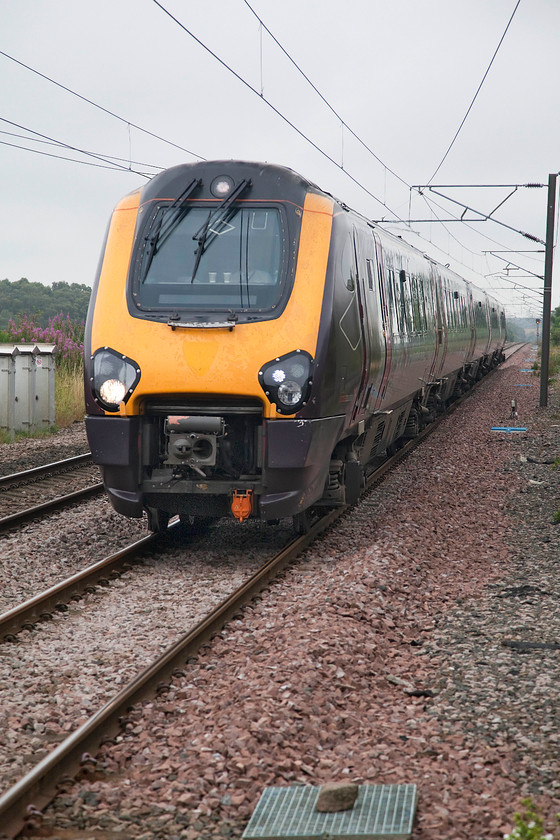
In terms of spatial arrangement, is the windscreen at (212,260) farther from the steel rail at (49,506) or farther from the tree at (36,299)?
the tree at (36,299)

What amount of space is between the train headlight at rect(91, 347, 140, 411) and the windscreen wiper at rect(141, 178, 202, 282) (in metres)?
0.72

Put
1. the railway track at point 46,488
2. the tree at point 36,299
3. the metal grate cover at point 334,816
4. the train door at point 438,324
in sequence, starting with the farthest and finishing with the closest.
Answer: the tree at point 36,299 → the train door at point 438,324 → the railway track at point 46,488 → the metal grate cover at point 334,816

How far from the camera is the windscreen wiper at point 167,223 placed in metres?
7.56

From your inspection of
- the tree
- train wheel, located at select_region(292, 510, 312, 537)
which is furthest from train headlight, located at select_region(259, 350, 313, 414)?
the tree

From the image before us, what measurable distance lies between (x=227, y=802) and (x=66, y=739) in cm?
83

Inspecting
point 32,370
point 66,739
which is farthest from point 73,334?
point 66,739

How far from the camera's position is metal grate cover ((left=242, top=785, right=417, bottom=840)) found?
11.1 feet

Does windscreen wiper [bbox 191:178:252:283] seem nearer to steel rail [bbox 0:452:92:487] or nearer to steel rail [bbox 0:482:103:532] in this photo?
steel rail [bbox 0:482:103:532]

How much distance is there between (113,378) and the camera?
7.27 m

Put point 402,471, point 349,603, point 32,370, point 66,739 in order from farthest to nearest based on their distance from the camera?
point 32,370 < point 402,471 < point 349,603 < point 66,739

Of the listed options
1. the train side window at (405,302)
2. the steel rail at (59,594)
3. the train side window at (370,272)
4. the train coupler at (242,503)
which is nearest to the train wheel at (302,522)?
the train coupler at (242,503)

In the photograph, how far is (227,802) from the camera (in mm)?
3680

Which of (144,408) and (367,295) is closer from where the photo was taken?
(144,408)

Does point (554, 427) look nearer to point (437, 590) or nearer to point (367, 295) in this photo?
point (367, 295)
